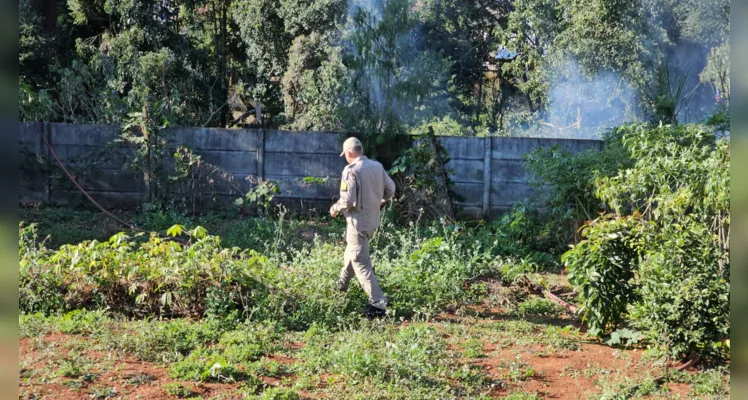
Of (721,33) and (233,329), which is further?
(721,33)

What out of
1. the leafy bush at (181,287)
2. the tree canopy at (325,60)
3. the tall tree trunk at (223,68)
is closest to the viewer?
the leafy bush at (181,287)

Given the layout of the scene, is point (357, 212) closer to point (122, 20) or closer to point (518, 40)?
point (122, 20)

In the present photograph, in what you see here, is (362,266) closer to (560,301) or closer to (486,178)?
(560,301)

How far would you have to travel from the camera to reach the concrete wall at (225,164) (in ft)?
40.9

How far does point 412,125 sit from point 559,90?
26.5 ft

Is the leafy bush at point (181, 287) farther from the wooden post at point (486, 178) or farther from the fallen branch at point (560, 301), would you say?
the wooden post at point (486, 178)

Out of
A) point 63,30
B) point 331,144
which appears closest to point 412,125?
point 331,144

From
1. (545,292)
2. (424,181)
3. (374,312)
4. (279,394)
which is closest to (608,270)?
(545,292)

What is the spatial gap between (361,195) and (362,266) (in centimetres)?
69

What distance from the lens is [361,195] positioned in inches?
263

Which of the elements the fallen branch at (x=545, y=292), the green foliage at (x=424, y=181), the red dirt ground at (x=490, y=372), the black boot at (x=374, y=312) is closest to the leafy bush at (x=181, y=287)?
the black boot at (x=374, y=312)

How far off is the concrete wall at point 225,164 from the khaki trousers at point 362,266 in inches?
233

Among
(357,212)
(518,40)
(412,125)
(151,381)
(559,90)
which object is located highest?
(518,40)

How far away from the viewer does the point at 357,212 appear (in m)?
6.68
